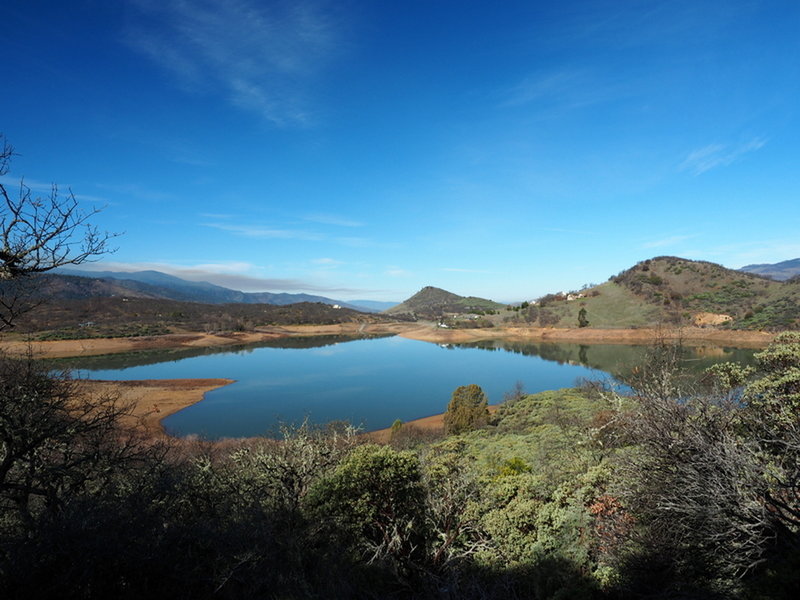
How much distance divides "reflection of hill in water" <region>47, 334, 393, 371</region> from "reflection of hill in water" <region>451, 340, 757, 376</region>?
1401 inches

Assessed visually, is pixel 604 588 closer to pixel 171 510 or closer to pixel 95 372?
pixel 171 510

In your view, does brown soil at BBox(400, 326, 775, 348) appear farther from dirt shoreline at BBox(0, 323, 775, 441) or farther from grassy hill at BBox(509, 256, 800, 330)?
grassy hill at BBox(509, 256, 800, 330)

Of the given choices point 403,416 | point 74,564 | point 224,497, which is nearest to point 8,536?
point 74,564

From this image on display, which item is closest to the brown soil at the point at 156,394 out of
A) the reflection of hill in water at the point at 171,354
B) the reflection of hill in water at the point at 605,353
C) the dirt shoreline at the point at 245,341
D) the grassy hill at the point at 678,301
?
the dirt shoreline at the point at 245,341

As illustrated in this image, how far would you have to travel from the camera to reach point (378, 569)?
23.4 ft

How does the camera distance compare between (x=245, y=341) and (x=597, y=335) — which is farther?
(x=245, y=341)

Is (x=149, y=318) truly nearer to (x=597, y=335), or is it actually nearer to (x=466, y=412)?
(x=466, y=412)

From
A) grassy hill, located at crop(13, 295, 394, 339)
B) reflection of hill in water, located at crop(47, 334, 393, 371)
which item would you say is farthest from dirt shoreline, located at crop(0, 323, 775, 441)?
grassy hill, located at crop(13, 295, 394, 339)

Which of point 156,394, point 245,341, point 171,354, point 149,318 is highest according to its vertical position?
point 149,318

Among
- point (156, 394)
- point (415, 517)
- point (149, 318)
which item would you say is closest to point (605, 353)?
point (415, 517)

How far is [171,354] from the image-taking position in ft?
223

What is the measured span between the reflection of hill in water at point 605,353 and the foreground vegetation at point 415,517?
3261 centimetres

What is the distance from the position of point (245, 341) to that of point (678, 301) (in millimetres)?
95810

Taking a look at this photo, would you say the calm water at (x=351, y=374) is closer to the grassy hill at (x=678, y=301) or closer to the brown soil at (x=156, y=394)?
the brown soil at (x=156, y=394)
